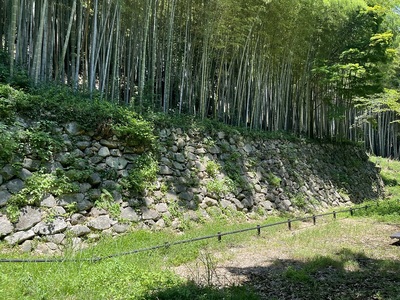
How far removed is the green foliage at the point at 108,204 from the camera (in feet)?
19.0

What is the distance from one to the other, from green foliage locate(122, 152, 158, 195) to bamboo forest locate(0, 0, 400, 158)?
4.69ft

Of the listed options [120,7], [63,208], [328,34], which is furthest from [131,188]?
[328,34]

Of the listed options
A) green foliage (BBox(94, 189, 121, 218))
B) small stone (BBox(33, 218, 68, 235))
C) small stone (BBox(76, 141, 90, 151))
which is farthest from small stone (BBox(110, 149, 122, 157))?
small stone (BBox(33, 218, 68, 235))

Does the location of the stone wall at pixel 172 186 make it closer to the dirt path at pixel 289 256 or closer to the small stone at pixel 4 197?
the small stone at pixel 4 197

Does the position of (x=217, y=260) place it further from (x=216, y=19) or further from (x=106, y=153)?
(x=216, y=19)

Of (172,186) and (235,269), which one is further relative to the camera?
(172,186)

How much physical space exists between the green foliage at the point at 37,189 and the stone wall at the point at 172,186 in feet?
0.21

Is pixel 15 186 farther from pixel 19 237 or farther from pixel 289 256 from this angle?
pixel 289 256

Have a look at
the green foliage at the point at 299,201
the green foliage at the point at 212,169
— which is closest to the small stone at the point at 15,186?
the green foliage at the point at 212,169

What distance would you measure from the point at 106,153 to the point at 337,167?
9.97 metres

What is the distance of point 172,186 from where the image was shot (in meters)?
7.24

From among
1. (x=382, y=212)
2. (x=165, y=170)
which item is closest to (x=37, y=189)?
(x=165, y=170)

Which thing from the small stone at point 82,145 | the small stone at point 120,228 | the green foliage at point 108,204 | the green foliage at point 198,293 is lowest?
the green foliage at point 198,293

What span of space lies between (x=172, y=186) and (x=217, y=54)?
4.94 meters
